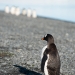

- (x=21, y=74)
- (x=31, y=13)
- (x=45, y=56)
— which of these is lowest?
(x=21, y=74)

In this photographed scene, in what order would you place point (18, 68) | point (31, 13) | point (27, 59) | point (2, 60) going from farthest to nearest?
1. point (31, 13)
2. point (27, 59)
3. point (2, 60)
4. point (18, 68)

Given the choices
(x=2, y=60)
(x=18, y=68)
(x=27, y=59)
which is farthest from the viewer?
(x=27, y=59)

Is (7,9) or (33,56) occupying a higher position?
(7,9)

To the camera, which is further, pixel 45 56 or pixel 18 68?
pixel 18 68

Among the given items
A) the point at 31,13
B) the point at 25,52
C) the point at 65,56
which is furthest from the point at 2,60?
the point at 31,13

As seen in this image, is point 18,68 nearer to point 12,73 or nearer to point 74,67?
point 12,73

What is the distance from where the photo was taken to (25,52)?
40.6 feet

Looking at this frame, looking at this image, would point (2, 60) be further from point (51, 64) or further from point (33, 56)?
point (51, 64)

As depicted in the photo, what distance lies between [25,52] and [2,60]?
97.5 inches

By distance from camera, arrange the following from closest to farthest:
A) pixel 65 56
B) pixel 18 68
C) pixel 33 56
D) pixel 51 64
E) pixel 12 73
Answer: pixel 51 64 → pixel 12 73 → pixel 18 68 → pixel 33 56 → pixel 65 56

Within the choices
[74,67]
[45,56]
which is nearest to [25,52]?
[74,67]

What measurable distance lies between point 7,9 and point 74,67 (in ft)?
166

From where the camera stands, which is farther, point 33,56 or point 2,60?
point 33,56

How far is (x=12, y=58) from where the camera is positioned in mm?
10633
